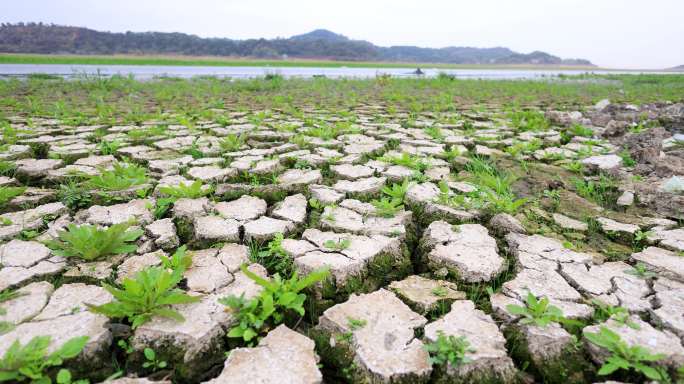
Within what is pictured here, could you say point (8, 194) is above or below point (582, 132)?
below

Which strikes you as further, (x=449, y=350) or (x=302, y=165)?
(x=302, y=165)

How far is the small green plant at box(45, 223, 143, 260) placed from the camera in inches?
56.8

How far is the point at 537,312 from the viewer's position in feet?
3.76

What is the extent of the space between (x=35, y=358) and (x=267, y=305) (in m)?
0.57

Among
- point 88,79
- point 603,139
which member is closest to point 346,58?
point 88,79

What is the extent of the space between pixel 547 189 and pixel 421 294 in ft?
4.69

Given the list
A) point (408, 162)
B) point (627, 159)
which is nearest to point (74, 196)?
point (408, 162)

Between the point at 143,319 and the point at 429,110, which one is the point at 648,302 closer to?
the point at 143,319

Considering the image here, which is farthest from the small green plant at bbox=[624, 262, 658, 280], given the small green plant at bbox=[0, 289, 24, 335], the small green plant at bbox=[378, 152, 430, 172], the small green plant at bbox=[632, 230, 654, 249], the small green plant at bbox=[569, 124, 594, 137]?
the small green plant at bbox=[569, 124, 594, 137]

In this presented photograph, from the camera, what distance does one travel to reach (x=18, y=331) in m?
1.08

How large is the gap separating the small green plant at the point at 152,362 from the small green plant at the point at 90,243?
588mm

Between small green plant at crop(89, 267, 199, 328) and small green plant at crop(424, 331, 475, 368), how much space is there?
2.35 feet

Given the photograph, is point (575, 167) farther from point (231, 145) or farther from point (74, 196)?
point (74, 196)

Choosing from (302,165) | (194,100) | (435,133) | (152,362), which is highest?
(194,100)
